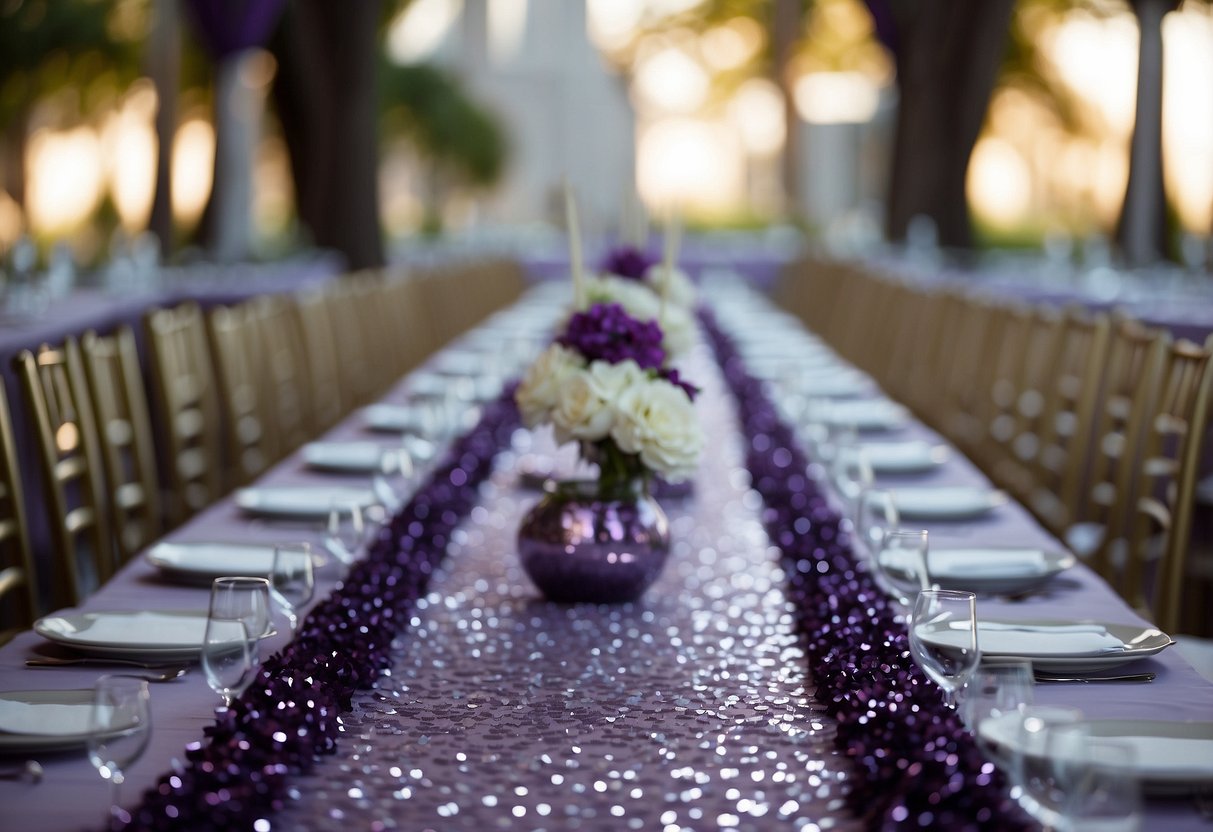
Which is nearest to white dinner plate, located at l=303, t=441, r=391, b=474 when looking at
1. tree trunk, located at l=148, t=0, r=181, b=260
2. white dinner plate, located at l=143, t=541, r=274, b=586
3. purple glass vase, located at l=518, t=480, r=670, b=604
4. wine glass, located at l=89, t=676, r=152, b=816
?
white dinner plate, located at l=143, t=541, r=274, b=586

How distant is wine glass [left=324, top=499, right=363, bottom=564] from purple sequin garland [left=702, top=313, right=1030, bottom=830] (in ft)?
2.06

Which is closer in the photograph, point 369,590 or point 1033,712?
point 1033,712

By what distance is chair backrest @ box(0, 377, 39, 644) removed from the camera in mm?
2803

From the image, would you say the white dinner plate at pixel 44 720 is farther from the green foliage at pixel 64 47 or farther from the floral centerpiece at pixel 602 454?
the green foliage at pixel 64 47

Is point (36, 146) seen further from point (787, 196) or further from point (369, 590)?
point (369, 590)

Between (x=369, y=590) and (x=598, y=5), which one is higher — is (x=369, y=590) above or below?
below

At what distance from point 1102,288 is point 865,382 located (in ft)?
11.8

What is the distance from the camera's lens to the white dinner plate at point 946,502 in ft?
9.03

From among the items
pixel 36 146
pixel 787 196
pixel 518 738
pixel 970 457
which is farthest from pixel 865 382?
pixel 36 146

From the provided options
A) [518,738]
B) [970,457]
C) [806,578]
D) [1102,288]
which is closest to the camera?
[518,738]

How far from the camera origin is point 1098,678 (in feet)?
5.88

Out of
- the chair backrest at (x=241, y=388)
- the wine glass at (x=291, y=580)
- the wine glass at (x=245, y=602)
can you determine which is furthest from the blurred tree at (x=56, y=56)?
the wine glass at (x=245, y=602)

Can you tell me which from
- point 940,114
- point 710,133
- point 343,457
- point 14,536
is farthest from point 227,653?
point 710,133

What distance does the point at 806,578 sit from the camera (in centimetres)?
225
